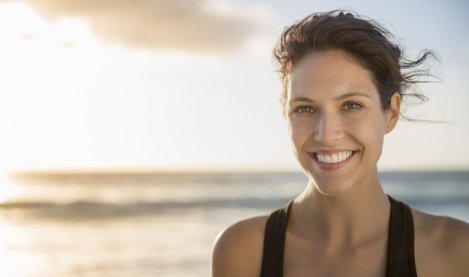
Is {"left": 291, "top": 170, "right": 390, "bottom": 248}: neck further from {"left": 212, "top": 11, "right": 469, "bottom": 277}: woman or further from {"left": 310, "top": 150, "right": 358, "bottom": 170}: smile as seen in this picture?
{"left": 310, "top": 150, "right": 358, "bottom": 170}: smile

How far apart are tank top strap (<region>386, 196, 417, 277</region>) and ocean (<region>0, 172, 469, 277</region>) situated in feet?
19.7

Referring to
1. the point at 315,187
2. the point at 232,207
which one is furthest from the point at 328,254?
the point at 232,207

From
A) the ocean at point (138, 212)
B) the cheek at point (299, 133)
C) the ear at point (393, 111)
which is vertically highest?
the ear at point (393, 111)

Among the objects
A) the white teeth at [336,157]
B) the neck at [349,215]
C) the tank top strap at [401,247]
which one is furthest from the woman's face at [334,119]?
the tank top strap at [401,247]

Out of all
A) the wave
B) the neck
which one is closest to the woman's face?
the neck

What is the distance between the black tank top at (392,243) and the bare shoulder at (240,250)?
0.10 feet

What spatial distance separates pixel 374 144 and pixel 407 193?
22462 millimetres

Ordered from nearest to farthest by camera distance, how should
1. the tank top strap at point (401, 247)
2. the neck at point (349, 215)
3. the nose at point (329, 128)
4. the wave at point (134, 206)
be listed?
the nose at point (329, 128), the tank top strap at point (401, 247), the neck at point (349, 215), the wave at point (134, 206)

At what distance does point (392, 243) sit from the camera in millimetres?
2648

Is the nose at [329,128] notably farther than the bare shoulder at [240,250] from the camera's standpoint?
No

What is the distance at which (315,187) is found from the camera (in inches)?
108

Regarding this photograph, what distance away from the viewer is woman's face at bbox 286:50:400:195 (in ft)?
8.13

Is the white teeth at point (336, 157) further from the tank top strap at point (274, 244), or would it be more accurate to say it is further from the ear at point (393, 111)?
the tank top strap at point (274, 244)

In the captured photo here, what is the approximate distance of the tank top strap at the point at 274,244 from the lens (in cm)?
272
